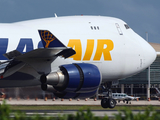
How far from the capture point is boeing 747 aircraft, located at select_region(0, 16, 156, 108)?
17062mm

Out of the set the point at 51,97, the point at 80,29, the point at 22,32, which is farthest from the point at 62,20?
the point at 51,97

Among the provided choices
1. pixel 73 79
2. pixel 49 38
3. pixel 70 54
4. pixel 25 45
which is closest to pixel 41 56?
pixel 25 45

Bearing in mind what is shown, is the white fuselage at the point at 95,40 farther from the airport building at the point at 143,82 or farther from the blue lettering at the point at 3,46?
the airport building at the point at 143,82

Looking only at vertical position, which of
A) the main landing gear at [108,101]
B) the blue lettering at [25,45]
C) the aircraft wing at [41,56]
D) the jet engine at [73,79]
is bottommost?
the main landing gear at [108,101]

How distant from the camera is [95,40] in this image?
19.8 metres

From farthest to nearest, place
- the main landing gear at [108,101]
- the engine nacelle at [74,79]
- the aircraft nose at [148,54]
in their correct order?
the aircraft nose at [148,54] < the main landing gear at [108,101] < the engine nacelle at [74,79]

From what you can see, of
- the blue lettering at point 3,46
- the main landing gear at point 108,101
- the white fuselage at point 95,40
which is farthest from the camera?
the main landing gear at point 108,101

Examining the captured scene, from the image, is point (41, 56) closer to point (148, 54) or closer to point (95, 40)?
point (95, 40)

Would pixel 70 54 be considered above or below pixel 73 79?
above

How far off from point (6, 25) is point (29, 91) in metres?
6.09

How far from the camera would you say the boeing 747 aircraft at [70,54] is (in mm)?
17062

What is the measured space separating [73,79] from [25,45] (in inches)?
127

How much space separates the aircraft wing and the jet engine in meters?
0.81

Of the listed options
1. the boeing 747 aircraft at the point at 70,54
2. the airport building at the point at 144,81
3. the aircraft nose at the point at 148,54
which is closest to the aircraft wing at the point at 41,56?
the boeing 747 aircraft at the point at 70,54
